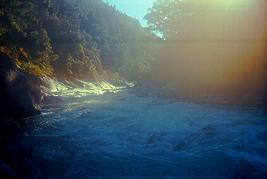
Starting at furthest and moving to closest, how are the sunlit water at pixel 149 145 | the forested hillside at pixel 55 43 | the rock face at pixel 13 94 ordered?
the forested hillside at pixel 55 43 → the rock face at pixel 13 94 → the sunlit water at pixel 149 145

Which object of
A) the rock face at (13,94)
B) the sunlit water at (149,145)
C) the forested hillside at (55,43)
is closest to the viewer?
the sunlit water at (149,145)

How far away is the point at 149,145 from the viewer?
13.0 m

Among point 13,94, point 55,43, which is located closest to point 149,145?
point 13,94

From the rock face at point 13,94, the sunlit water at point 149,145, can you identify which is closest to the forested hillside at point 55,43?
the rock face at point 13,94

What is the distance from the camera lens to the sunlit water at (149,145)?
1041 centimetres

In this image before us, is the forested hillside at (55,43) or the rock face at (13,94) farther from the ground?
the forested hillside at (55,43)

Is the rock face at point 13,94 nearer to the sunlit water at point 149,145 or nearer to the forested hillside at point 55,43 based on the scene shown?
the sunlit water at point 149,145

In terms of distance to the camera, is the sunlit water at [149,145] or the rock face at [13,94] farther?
the rock face at [13,94]

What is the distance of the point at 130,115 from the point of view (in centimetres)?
1945

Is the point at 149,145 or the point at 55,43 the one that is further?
the point at 55,43

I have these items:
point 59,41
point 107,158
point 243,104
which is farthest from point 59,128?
point 59,41

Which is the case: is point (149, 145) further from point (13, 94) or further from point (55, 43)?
point (55, 43)

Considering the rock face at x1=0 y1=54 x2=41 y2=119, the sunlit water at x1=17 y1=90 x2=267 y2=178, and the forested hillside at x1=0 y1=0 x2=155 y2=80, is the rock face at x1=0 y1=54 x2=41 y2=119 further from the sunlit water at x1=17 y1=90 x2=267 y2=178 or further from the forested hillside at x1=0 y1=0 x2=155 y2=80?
the forested hillside at x1=0 y1=0 x2=155 y2=80

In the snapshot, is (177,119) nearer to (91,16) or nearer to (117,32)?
(91,16)
